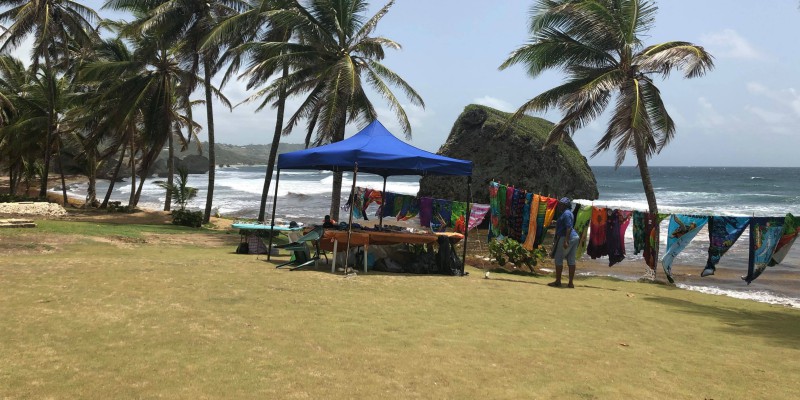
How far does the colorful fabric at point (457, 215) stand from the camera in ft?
49.3

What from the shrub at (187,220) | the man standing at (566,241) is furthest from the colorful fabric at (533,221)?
the shrub at (187,220)

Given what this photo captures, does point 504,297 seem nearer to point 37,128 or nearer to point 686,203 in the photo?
point 37,128

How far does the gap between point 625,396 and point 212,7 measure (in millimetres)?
21143

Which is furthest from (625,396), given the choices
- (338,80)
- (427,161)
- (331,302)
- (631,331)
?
(338,80)

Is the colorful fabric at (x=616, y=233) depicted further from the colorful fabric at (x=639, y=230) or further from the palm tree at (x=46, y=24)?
the palm tree at (x=46, y=24)

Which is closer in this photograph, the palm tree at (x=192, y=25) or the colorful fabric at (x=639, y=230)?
the colorful fabric at (x=639, y=230)

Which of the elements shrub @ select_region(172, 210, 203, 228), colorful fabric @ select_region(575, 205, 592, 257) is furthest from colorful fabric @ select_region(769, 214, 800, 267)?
shrub @ select_region(172, 210, 203, 228)

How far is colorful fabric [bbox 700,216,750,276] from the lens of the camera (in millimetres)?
10453

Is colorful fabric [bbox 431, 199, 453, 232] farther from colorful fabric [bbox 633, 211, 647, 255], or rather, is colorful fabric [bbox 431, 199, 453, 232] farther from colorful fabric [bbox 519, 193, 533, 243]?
colorful fabric [bbox 633, 211, 647, 255]

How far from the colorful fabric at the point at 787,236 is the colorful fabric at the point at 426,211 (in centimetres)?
811

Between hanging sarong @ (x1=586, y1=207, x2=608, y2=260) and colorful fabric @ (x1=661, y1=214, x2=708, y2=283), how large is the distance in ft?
4.02

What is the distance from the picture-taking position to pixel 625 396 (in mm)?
4293

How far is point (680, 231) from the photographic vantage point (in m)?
11.3

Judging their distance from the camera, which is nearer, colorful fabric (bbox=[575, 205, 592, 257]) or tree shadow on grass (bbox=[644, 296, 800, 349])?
tree shadow on grass (bbox=[644, 296, 800, 349])
